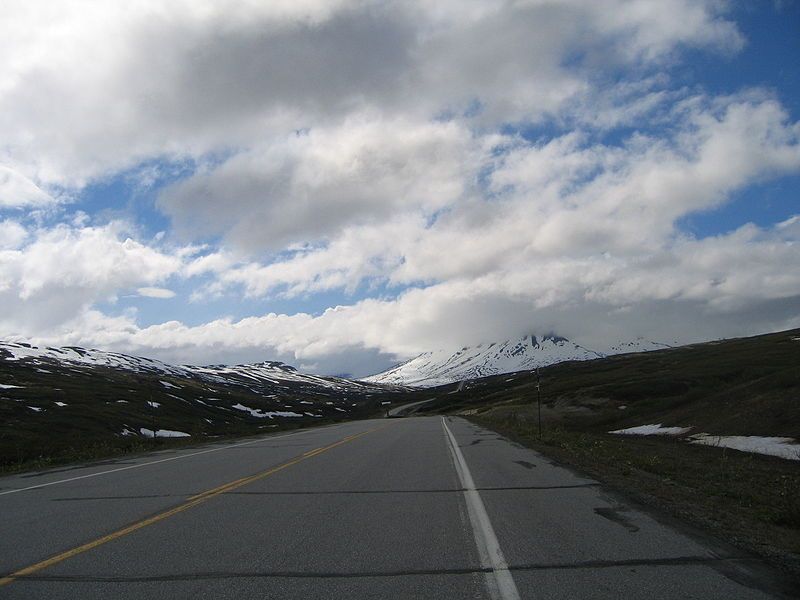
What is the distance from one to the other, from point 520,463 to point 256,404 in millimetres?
115604

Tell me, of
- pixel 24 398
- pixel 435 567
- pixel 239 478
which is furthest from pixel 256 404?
pixel 435 567

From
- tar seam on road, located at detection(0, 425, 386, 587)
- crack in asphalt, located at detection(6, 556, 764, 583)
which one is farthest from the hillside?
tar seam on road, located at detection(0, 425, 386, 587)

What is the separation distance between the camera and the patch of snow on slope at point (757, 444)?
20.8 metres

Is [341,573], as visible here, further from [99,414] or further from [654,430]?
[99,414]

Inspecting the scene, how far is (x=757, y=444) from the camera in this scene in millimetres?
23062

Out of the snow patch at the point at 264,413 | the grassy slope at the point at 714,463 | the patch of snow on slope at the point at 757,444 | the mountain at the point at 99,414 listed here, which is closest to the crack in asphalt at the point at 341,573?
the grassy slope at the point at 714,463

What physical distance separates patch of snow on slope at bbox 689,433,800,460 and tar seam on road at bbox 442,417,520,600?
16.4 meters

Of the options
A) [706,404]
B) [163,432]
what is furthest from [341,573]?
[163,432]

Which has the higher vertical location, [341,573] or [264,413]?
[341,573]

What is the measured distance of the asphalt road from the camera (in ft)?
17.2

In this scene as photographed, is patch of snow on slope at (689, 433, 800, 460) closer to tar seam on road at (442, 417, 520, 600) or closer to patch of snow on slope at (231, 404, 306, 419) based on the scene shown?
tar seam on road at (442, 417, 520, 600)

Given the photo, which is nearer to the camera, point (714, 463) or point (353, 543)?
point (353, 543)

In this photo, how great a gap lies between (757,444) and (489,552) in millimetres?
21899

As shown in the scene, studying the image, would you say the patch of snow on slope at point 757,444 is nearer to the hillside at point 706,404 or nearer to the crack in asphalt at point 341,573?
the hillside at point 706,404
